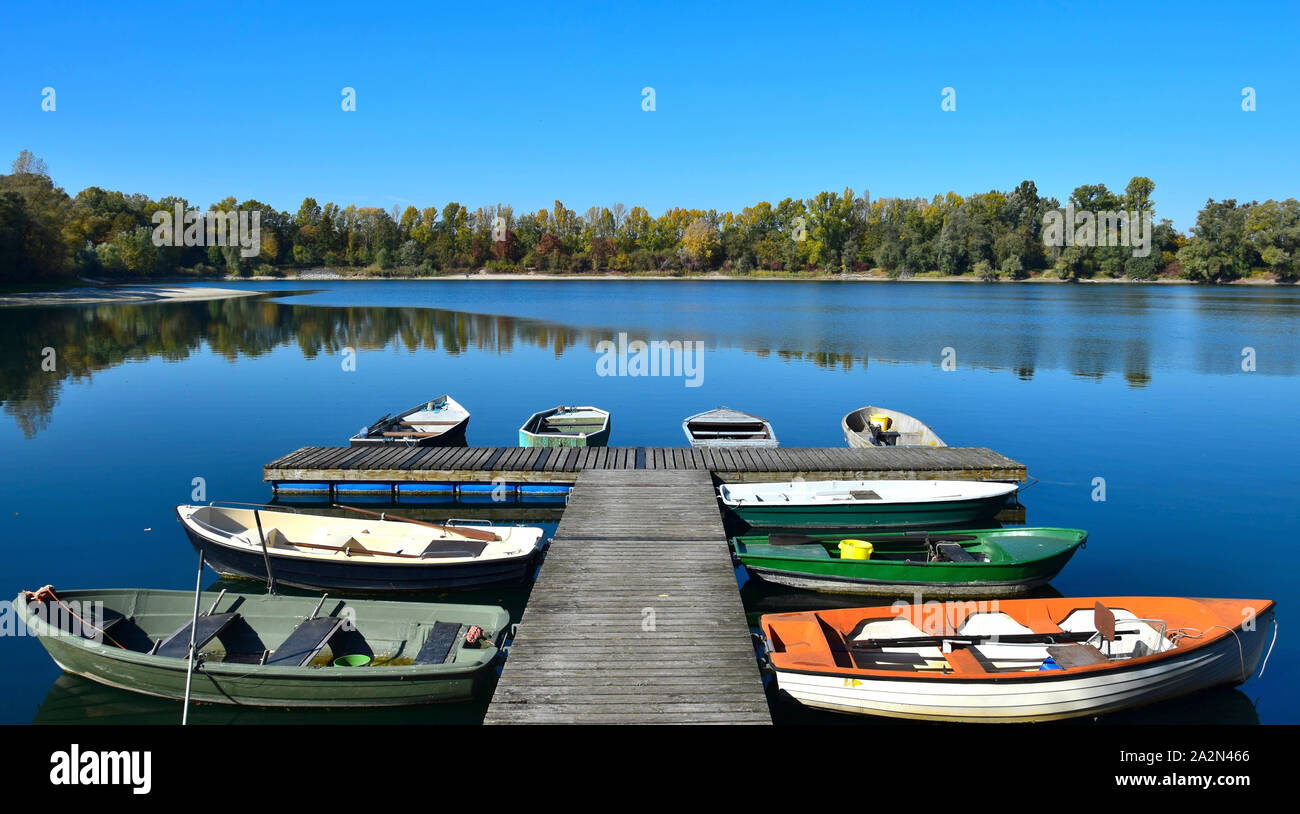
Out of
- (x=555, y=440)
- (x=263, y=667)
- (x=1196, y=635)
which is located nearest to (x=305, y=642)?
(x=263, y=667)

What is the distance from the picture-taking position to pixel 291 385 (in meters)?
32.2

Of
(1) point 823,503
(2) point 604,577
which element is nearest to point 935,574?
(1) point 823,503

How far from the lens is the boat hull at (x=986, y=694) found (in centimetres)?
864

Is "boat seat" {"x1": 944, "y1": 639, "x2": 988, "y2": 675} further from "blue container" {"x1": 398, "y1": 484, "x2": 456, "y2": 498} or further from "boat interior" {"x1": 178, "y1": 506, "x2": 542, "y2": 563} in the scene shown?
"blue container" {"x1": 398, "y1": 484, "x2": 456, "y2": 498}

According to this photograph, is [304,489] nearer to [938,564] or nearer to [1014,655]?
[938,564]

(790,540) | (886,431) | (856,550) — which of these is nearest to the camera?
(856,550)

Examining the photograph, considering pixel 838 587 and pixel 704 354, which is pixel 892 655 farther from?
pixel 704 354

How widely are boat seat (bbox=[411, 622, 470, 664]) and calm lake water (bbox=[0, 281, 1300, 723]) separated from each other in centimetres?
60

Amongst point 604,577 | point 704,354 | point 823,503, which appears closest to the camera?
point 604,577

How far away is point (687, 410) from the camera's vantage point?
2820cm

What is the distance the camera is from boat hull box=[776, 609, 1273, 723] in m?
8.64

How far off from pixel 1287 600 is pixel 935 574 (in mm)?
6144

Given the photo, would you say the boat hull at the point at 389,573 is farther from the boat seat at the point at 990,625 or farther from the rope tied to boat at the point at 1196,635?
the rope tied to boat at the point at 1196,635

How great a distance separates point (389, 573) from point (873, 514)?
877 centimetres
